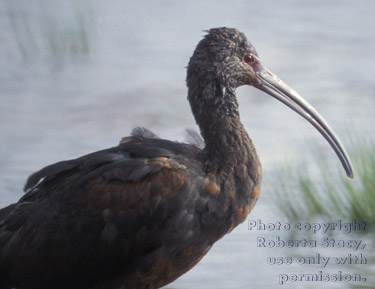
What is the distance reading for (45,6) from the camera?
45.4 ft

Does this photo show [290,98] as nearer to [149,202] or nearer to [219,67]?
[219,67]

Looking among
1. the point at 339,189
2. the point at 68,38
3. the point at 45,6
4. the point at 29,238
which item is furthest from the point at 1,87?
the point at 29,238

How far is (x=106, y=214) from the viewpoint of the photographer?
605cm

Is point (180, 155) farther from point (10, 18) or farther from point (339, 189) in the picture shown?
point (10, 18)

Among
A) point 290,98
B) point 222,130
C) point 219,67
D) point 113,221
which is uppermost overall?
point 219,67

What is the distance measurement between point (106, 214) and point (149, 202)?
28 centimetres

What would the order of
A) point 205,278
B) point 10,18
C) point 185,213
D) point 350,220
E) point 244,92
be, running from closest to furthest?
point 185,213 < point 205,278 < point 350,220 < point 244,92 < point 10,18

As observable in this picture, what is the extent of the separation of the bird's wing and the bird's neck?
0.14 metres

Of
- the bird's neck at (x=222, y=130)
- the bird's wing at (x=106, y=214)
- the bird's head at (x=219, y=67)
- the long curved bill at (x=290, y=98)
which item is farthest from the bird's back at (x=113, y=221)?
the long curved bill at (x=290, y=98)

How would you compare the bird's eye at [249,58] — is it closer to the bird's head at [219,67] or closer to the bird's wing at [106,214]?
the bird's head at [219,67]

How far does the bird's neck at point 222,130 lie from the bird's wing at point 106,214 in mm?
143

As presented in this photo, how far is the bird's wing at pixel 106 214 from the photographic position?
5906 millimetres

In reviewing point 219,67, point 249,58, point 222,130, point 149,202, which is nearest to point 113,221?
point 149,202

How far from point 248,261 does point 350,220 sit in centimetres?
98
